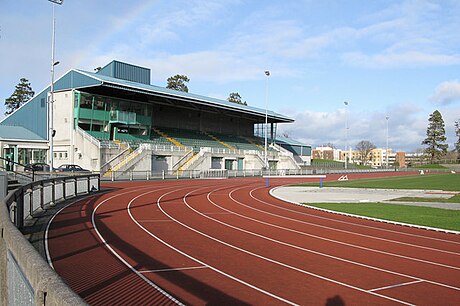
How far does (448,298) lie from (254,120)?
248ft

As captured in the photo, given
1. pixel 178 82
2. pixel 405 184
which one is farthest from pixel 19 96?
pixel 405 184

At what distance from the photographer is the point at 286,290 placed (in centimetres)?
724

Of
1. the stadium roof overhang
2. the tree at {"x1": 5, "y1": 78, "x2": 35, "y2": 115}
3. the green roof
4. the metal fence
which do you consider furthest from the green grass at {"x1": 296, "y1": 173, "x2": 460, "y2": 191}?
the tree at {"x1": 5, "y1": 78, "x2": 35, "y2": 115}

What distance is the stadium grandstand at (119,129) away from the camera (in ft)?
154

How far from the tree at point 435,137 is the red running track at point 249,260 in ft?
385

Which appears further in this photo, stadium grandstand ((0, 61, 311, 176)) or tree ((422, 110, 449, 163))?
tree ((422, 110, 449, 163))

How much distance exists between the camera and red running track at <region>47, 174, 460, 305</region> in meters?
6.99

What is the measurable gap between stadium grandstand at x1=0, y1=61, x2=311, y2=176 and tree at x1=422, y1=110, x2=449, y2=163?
71186 millimetres

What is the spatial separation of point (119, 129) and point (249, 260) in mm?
47756

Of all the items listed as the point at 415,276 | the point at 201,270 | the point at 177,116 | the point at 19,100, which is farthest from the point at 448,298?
the point at 19,100

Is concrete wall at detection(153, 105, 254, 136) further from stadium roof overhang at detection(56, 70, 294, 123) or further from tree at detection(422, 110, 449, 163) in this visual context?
tree at detection(422, 110, 449, 163)

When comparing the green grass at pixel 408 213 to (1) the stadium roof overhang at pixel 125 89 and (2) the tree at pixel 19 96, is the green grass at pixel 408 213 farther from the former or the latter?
(2) the tree at pixel 19 96

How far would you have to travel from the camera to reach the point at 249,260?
938 centimetres

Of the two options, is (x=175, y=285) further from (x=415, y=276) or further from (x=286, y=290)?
(x=415, y=276)
